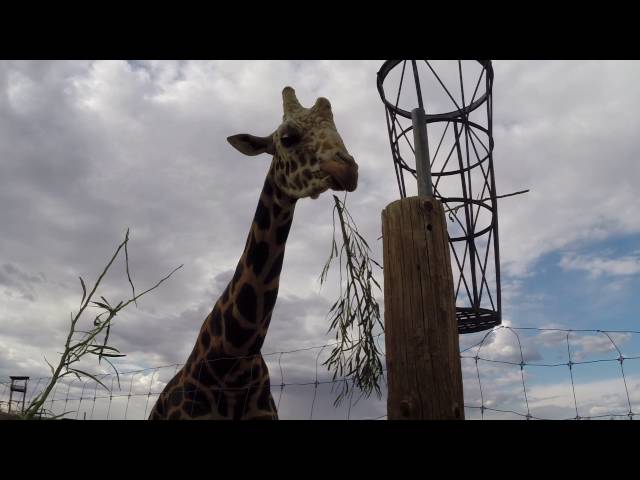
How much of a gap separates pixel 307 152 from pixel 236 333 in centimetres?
167

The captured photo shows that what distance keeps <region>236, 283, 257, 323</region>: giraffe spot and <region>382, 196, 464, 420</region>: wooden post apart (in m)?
A: 1.74

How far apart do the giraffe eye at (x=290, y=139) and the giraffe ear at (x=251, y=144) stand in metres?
0.35

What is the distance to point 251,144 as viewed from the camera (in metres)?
4.63

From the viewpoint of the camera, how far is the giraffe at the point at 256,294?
160 inches

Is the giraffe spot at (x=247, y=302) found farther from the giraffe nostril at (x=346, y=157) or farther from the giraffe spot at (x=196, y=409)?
the giraffe nostril at (x=346, y=157)

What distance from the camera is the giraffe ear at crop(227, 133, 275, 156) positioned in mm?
4605

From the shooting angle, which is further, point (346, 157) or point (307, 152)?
point (307, 152)

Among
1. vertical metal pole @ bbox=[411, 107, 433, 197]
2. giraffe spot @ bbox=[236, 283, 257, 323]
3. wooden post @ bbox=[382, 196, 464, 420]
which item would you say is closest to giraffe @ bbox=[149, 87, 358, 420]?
giraffe spot @ bbox=[236, 283, 257, 323]

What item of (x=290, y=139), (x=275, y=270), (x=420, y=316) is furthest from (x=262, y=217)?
(x=420, y=316)

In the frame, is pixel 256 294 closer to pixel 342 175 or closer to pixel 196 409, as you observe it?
pixel 196 409

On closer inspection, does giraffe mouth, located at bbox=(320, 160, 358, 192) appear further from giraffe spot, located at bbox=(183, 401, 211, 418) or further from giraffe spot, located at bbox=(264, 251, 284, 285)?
giraffe spot, located at bbox=(183, 401, 211, 418)
